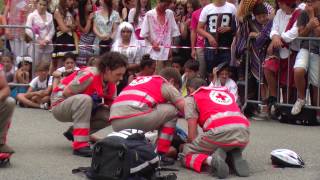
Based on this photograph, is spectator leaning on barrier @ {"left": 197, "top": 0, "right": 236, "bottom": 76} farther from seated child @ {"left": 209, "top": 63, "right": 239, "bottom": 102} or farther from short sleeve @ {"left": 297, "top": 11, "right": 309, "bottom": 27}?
short sleeve @ {"left": 297, "top": 11, "right": 309, "bottom": 27}

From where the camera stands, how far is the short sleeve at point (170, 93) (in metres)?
7.70

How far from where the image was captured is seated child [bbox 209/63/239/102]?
11.4m

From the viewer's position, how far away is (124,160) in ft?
21.6

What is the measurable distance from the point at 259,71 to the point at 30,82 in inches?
157

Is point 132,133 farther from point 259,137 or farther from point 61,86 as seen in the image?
point 259,137

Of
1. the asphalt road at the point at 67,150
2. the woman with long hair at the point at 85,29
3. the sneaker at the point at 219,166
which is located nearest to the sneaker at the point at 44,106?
the asphalt road at the point at 67,150

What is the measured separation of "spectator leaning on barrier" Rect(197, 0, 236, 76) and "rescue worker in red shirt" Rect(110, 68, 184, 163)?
3.93 meters

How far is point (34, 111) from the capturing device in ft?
39.3

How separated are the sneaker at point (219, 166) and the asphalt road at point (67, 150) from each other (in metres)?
0.10

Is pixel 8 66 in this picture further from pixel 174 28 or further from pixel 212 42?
pixel 212 42

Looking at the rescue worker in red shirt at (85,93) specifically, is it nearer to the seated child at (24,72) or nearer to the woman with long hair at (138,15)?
the woman with long hair at (138,15)

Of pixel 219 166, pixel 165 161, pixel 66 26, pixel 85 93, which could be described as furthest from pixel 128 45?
pixel 219 166

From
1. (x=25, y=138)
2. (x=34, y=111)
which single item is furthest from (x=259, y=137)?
(x=34, y=111)

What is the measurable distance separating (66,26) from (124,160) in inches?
266
